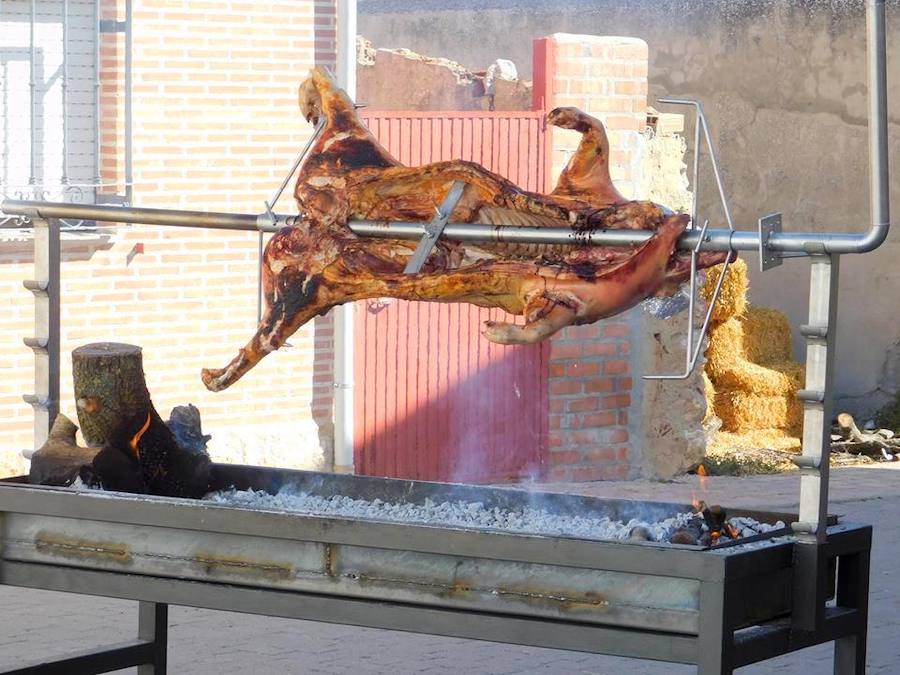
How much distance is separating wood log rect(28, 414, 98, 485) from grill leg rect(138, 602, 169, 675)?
796 mm

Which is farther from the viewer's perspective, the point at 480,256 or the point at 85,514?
the point at 480,256

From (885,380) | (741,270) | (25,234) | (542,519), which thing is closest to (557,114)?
(542,519)

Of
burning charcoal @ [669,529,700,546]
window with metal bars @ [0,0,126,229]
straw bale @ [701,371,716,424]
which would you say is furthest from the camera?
straw bale @ [701,371,716,424]

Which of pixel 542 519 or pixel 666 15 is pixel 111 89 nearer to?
pixel 542 519

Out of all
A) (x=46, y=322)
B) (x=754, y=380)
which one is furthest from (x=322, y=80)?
(x=754, y=380)

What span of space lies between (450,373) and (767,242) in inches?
225

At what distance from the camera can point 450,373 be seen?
9375mm

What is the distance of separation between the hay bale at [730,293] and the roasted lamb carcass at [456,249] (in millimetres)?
6295

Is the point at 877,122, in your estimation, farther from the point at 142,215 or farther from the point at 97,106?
the point at 97,106

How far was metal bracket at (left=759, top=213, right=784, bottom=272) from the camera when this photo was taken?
3.71 metres

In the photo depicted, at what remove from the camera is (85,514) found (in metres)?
4.22

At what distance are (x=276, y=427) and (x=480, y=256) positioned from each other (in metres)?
4.77

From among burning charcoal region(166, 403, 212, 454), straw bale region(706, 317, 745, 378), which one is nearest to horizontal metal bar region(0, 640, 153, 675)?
burning charcoal region(166, 403, 212, 454)

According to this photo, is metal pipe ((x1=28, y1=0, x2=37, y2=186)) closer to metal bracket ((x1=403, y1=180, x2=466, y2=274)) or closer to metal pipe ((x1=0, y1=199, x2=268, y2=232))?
metal pipe ((x1=0, y1=199, x2=268, y2=232))
